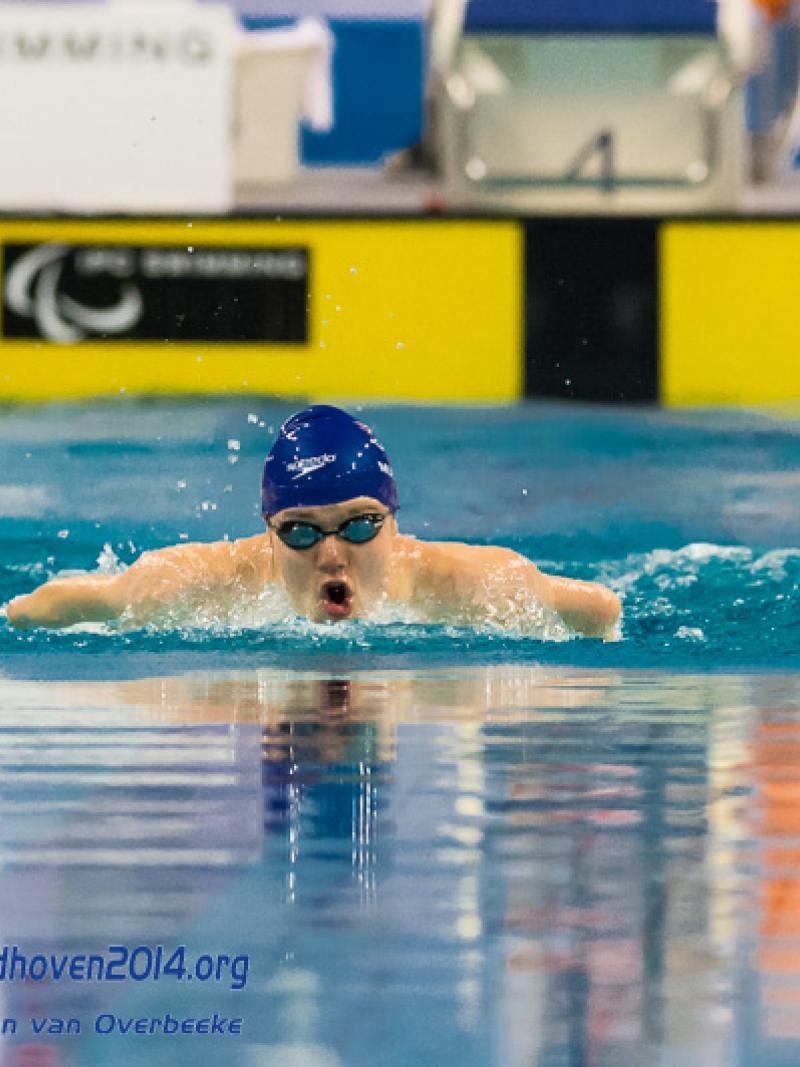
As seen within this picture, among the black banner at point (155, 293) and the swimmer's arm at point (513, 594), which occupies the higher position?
the black banner at point (155, 293)

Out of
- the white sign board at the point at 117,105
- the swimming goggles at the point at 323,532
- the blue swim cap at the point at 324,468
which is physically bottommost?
the swimming goggles at the point at 323,532

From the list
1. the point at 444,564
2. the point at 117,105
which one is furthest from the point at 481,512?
the point at 117,105

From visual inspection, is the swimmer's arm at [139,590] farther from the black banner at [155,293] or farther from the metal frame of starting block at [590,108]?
the metal frame of starting block at [590,108]

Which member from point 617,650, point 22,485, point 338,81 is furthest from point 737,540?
point 338,81

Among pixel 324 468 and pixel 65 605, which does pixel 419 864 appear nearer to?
pixel 324 468

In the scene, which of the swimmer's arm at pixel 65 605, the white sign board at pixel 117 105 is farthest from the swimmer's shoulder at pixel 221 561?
the white sign board at pixel 117 105

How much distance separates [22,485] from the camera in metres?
8.70

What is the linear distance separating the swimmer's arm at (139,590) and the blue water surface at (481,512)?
0.34 feet

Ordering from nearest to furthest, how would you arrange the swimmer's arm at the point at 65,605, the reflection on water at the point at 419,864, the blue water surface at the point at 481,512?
the reflection on water at the point at 419,864
the blue water surface at the point at 481,512
the swimmer's arm at the point at 65,605

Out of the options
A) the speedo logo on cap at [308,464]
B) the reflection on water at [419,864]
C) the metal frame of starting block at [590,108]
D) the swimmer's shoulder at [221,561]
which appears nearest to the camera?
the reflection on water at [419,864]

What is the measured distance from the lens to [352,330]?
10.4 metres

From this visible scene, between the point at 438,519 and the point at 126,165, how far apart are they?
120 inches

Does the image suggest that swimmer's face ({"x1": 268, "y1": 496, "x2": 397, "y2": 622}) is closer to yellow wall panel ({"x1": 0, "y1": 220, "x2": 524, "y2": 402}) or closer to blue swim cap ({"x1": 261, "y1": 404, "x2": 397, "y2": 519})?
blue swim cap ({"x1": 261, "y1": 404, "x2": 397, "y2": 519})

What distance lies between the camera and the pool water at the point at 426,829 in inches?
Answer: 106
